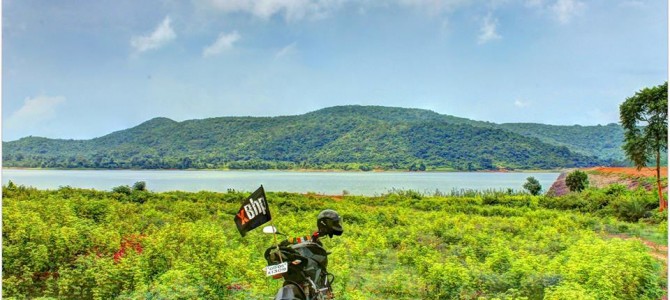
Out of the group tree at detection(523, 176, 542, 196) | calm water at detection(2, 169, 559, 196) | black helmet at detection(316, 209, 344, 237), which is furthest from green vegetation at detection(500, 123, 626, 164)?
black helmet at detection(316, 209, 344, 237)

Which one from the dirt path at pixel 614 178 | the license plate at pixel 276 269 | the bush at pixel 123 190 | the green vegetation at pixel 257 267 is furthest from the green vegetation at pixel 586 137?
the license plate at pixel 276 269

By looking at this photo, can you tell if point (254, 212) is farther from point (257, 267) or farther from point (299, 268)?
point (257, 267)

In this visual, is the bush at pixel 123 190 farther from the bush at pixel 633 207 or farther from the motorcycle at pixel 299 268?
the motorcycle at pixel 299 268

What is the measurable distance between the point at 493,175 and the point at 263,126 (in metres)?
23.8

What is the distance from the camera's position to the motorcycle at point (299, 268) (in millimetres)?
1863

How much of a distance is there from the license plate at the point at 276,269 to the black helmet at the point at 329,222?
1.14 feet

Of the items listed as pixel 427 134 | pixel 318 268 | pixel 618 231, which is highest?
pixel 427 134

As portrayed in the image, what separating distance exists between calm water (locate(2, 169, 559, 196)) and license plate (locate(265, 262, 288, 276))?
34.3 feet

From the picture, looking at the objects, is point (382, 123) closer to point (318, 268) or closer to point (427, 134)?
point (427, 134)

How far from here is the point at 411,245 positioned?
6543mm

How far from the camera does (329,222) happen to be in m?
2.11

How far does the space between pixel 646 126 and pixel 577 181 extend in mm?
8301

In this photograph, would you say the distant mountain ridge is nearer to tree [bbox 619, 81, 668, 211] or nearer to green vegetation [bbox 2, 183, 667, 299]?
tree [bbox 619, 81, 668, 211]

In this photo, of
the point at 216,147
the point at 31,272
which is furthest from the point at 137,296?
the point at 216,147
